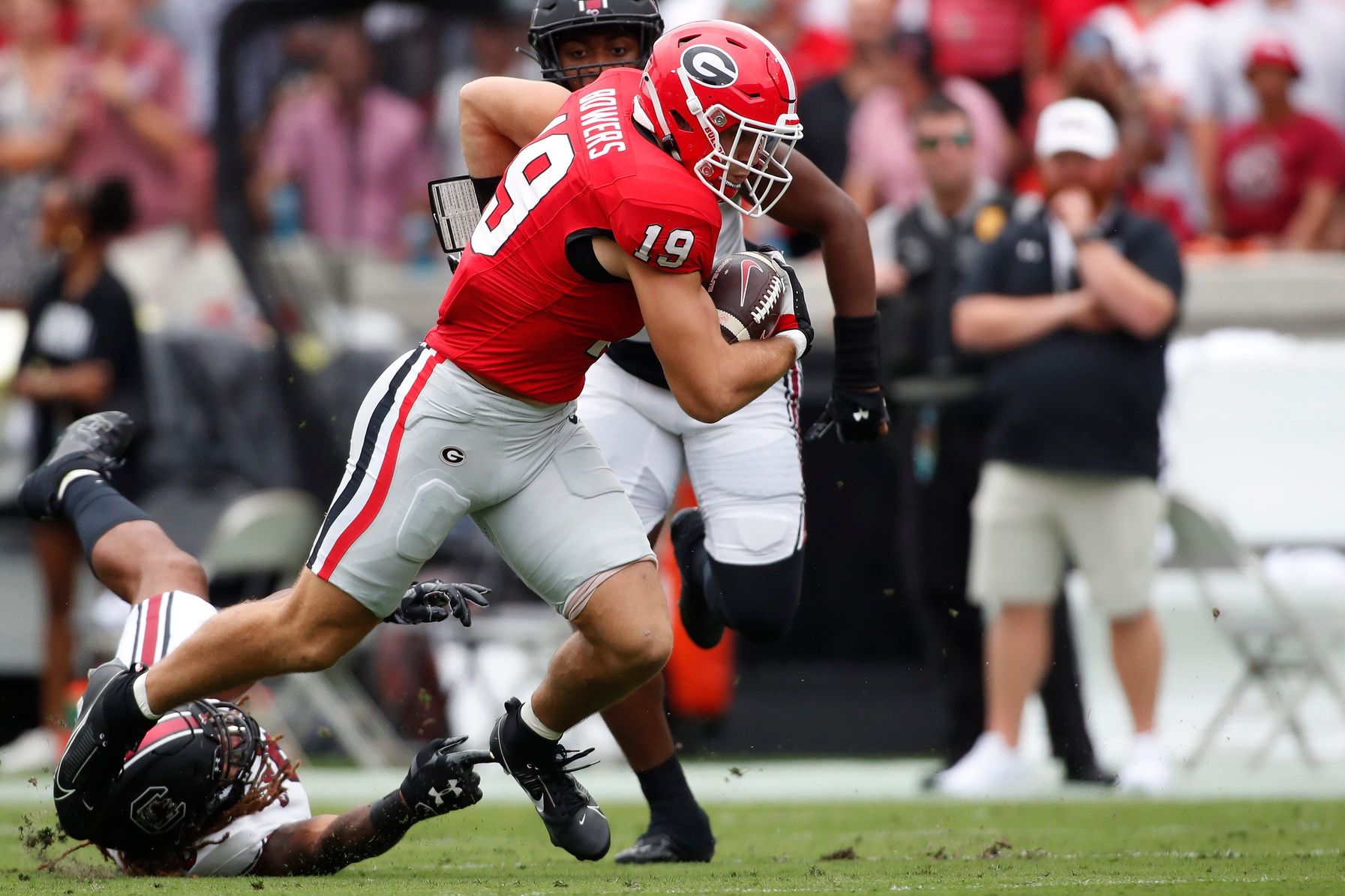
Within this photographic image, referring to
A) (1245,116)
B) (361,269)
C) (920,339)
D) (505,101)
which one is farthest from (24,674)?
(1245,116)

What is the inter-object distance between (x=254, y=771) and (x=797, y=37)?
6313 millimetres

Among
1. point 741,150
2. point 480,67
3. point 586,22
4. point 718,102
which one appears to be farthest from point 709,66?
point 480,67

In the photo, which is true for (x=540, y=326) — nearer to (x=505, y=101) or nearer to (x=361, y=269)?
(x=505, y=101)

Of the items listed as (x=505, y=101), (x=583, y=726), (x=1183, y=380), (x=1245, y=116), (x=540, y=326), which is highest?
(x=505, y=101)

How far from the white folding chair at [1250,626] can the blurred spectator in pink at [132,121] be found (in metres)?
5.47

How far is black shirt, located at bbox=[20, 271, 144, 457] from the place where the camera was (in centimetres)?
852

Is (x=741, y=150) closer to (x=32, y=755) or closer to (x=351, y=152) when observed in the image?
(x=32, y=755)

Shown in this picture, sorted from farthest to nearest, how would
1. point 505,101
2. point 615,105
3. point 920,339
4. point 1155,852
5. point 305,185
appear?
point 305,185
point 920,339
point 1155,852
point 505,101
point 615,105

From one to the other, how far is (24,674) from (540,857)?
15.1 feet

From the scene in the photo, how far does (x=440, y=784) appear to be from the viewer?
14.7ft

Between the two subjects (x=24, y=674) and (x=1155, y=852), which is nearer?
(x=1155, y=852)

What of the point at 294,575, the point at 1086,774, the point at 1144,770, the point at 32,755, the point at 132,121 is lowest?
the point at 1086,774

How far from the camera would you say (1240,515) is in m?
8.52

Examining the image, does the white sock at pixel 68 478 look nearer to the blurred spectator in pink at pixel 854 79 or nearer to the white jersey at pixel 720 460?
the white jersey at pixel 720 460
